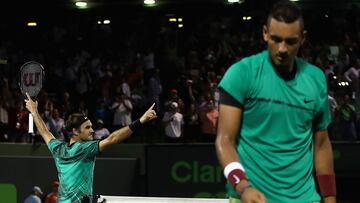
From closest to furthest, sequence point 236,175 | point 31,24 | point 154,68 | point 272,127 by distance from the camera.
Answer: point 236,175 < point 272,127 < point 154,68 < point 31,24

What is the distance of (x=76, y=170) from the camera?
24.7 ft

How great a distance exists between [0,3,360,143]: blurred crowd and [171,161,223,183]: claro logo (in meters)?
1.82

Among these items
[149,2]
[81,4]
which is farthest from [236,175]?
[81,4]

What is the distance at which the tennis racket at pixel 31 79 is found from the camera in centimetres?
976

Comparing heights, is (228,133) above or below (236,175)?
above

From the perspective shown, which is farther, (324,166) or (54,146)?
(54,146)

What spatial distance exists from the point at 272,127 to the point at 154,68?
50.5 feet

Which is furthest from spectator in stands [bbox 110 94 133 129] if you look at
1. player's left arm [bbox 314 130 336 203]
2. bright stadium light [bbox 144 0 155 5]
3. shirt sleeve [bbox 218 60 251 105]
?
shirt sleeve [bbox 218 60 251 105]

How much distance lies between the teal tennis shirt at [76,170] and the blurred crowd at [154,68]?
690 cm

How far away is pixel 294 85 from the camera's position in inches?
149

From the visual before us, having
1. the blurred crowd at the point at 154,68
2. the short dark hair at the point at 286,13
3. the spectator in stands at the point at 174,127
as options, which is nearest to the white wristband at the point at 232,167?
the short dark hair at the point at 286,13

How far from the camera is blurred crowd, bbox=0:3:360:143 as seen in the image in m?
15.2

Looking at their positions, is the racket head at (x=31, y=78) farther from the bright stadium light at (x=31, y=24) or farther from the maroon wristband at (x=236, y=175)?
the bright stadium light at (x=31, y=24)

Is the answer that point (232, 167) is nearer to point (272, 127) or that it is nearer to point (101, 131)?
point (272, 127)
